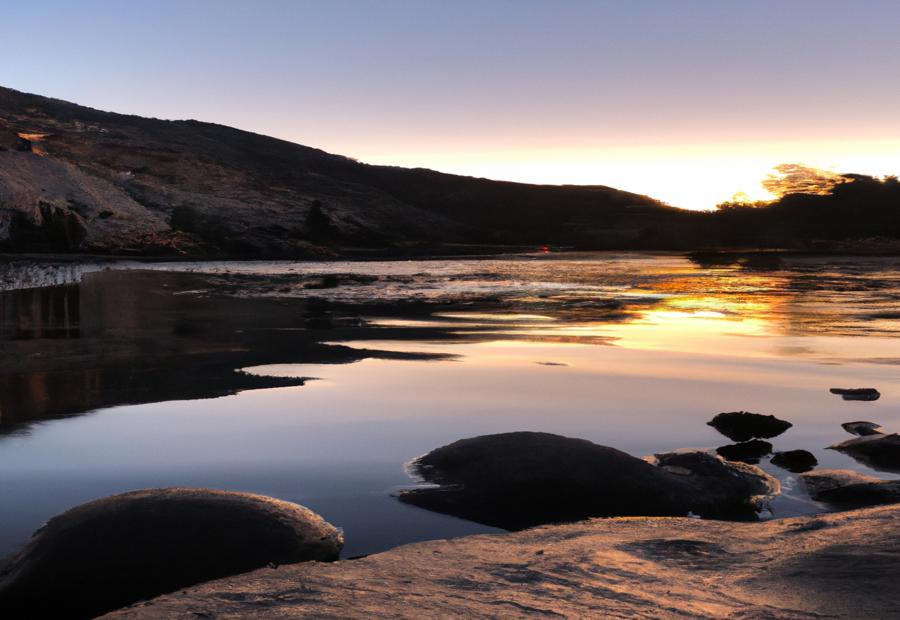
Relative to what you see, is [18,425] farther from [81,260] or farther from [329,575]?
[81,260]

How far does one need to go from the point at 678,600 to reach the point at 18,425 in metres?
7.05

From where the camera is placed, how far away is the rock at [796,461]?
777 cm

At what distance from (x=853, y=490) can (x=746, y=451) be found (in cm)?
156

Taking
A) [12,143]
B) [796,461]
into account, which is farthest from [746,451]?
[12,143]

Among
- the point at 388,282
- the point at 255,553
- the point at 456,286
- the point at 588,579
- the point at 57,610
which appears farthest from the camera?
the point at 388,282

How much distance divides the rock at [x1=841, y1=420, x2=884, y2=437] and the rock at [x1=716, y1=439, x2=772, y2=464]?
1104 millimetres

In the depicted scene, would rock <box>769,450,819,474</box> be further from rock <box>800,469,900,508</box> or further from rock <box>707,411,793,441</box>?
rock <box>707,411,793,441</box>

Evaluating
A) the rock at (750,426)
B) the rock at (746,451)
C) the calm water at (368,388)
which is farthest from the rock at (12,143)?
the rock at (746,451)

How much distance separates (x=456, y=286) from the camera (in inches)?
1411

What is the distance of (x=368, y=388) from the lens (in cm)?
1133

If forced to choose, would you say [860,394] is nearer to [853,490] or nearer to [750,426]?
[750,426]

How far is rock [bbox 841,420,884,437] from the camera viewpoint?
29.0 ft

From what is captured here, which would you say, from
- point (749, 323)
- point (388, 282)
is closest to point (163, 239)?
point (388, 282)

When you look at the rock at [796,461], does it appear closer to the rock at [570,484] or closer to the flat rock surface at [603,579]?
the rock at [570,484]
